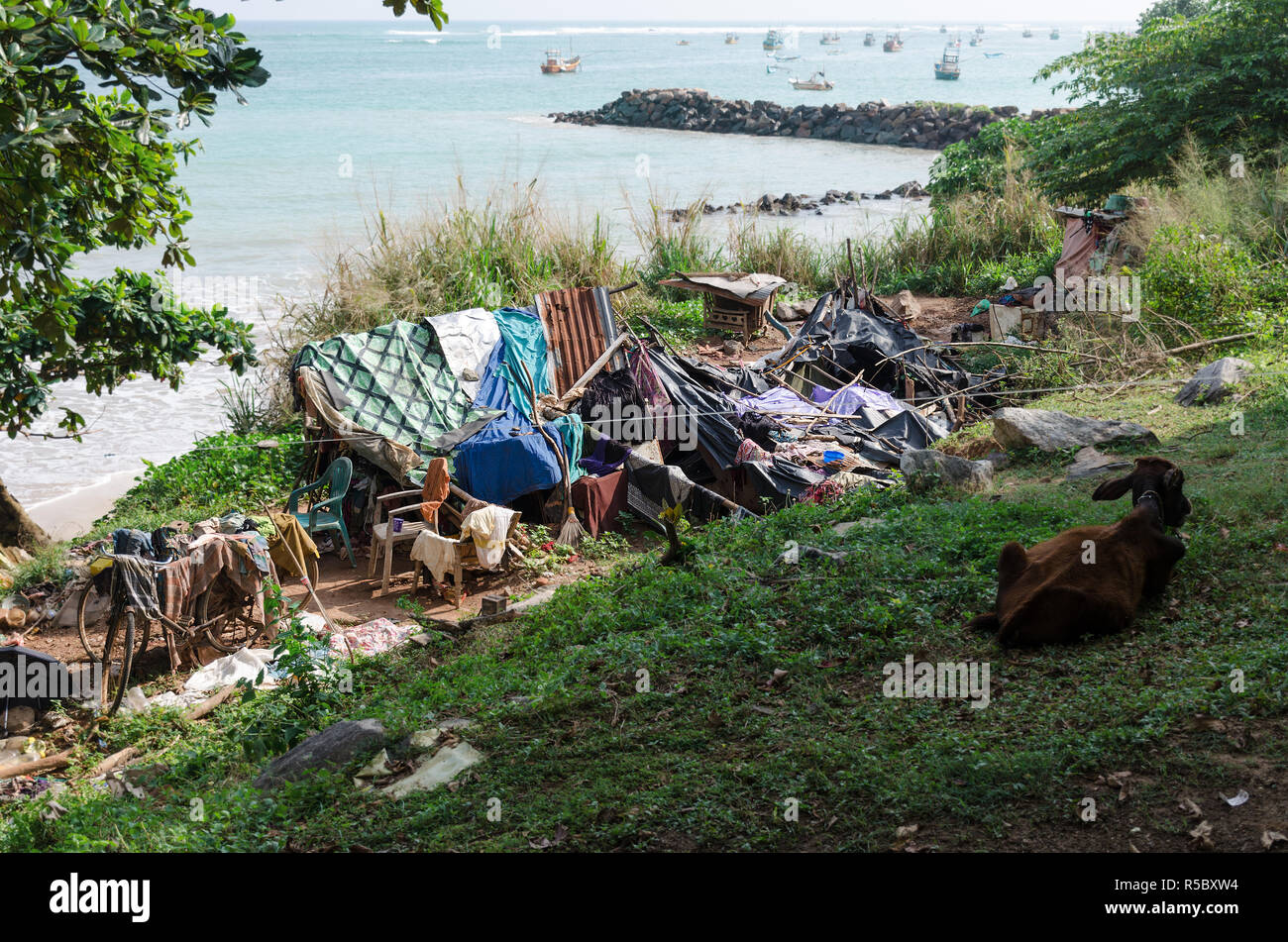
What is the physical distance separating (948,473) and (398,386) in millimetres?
5703

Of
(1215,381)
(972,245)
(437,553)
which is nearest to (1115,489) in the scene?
(1215,381)

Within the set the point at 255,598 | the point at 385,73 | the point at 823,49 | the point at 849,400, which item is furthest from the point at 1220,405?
the point at 823,49

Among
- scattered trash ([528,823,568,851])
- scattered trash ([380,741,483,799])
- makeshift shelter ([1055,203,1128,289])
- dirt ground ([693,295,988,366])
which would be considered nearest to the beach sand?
dirt ground ([693,295,988,366])

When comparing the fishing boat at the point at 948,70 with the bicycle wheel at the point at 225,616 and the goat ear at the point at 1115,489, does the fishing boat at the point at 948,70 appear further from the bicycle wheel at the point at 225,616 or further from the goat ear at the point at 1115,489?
the goat ear at the point at 1115,489

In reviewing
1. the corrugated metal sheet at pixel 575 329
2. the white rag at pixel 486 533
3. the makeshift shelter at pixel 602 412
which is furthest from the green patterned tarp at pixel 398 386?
the corrugated metal sheet at pixel 575 329

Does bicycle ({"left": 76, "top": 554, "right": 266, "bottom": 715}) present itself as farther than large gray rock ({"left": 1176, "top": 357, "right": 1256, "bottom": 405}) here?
No

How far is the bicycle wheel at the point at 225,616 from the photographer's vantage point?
7.63m

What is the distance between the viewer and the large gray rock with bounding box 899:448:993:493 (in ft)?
25.0

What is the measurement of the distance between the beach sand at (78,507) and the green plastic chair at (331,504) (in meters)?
3.21

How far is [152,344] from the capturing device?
873 cm

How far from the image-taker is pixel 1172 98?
577 inches

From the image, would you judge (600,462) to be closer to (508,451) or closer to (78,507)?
(508,451)

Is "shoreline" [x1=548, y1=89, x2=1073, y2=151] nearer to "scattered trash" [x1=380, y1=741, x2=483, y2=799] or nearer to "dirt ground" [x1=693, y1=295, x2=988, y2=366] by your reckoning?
"dirt ground" [x1=693, y1=295, x2=988, y2=366]
